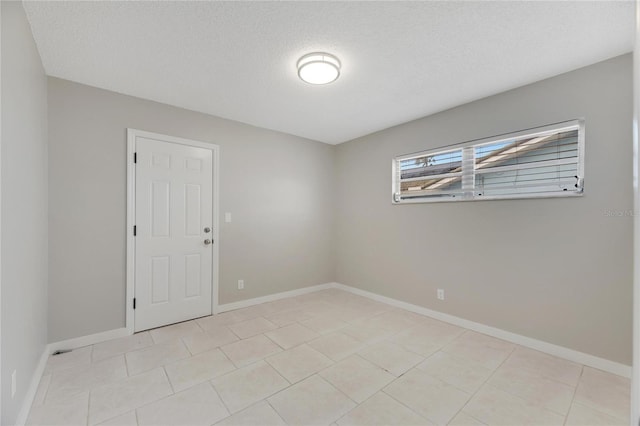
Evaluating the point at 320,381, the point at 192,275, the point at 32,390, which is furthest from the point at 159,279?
the point at 320,381

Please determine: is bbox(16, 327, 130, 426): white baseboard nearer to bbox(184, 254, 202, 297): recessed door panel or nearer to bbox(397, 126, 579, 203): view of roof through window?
bbox(184, 254, 202, 297): recessed door panel

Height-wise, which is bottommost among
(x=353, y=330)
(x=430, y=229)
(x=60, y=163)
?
(x=353, y=330)

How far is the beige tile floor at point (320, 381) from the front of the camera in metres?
1.70

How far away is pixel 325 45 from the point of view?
6.80ft

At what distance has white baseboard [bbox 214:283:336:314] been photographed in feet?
11.7

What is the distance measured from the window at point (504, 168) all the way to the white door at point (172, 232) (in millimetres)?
2733

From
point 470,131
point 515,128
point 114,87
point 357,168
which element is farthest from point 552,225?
point 114,87

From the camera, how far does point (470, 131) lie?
3070 mm

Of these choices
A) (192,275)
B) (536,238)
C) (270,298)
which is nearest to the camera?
(536,238)

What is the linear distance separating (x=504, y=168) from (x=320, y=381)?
2717mm

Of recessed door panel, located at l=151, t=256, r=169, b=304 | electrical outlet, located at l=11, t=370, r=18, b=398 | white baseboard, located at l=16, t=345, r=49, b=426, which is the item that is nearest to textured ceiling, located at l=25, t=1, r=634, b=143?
recessed door panel, located at l=151, t=256, r=169, b=304

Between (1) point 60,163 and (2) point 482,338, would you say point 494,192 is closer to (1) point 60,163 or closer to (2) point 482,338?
(2) point 482,338

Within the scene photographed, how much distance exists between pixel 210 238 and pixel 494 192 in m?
3.38

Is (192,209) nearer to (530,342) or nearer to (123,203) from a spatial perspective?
(123,203)
